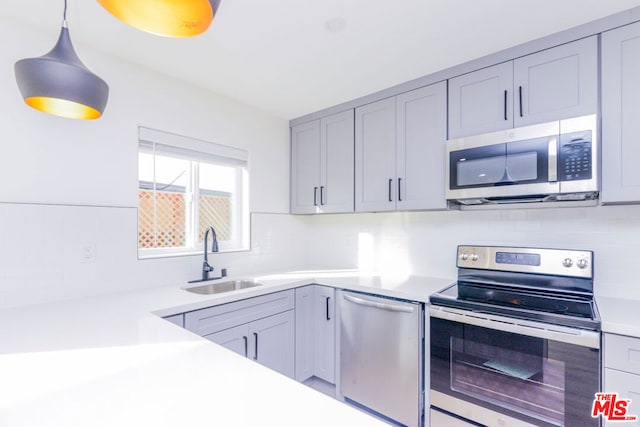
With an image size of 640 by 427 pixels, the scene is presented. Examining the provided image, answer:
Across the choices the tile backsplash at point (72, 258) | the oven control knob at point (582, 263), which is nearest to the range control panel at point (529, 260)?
the oven control knob at point (582, 263)

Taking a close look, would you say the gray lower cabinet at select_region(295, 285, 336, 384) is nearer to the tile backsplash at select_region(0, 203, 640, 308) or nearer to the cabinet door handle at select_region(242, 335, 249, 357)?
the cabinet door handle at select_region(242, 335, 249, 357)

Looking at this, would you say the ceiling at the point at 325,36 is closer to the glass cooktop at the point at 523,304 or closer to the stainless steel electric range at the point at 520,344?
the stainless steel electric range at the point at 520,344

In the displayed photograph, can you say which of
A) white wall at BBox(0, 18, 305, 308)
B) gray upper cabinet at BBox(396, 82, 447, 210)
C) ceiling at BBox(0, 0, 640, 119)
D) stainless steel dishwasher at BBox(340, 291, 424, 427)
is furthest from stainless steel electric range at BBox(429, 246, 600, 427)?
white wall at BBox(0, 18, 305, 308)

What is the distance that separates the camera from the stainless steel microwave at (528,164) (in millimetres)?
1600

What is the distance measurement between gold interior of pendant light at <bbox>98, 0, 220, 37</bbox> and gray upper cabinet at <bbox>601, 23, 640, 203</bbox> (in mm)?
1890

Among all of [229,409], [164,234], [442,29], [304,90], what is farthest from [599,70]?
[164,234]

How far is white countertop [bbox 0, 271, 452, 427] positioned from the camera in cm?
68

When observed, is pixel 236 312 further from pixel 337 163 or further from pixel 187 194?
pixel 337 163

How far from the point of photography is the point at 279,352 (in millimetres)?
2191

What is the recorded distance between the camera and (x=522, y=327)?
4.91 ft

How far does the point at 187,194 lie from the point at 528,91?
7.78 feet

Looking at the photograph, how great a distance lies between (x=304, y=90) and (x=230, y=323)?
1754 mm

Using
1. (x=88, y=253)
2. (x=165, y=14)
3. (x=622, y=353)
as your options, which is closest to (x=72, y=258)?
(x=88, y=253)

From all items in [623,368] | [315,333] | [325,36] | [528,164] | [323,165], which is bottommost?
[315,333]
